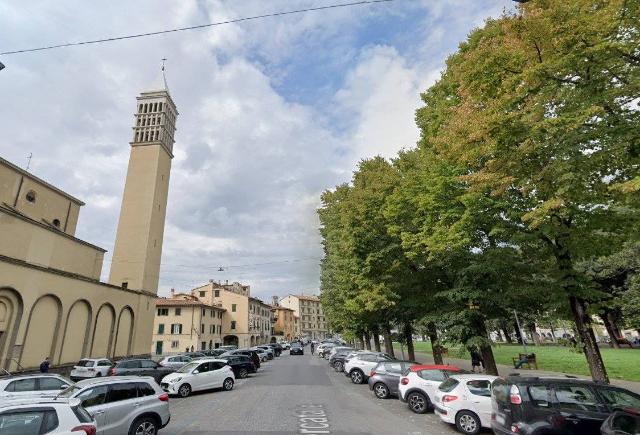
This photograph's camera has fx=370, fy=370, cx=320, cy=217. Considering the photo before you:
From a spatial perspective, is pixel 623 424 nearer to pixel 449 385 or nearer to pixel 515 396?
pixel 515 396

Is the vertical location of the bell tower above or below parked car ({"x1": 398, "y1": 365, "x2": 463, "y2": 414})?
above

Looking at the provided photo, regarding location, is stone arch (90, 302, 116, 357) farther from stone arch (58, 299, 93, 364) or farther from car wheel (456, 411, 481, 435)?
car wheel (456, 411, 481, 435)

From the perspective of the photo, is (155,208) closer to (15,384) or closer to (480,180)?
(15,384)

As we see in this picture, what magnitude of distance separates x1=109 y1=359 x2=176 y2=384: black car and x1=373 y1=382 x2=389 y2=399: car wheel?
37.9 ft

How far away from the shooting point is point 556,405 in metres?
7.88

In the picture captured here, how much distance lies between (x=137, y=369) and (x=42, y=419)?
1580 centimetres

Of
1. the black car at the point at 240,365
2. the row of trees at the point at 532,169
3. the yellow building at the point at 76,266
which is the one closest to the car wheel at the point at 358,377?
the row of trees at the point at 532,169

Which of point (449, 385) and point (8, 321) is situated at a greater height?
point (8, 321)

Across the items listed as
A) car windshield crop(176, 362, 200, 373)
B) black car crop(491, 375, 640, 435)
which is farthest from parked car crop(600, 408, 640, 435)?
car windshield crop(176, 362, 200, 373)

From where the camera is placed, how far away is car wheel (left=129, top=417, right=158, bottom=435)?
8.78m

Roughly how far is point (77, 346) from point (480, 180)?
30.0 m

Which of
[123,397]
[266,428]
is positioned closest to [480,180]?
[266,428]

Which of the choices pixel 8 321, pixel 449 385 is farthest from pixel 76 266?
pixel 449 385

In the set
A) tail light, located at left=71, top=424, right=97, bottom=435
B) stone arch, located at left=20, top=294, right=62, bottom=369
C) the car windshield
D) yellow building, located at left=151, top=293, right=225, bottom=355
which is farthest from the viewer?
yellow building, located at left=151, top=293, right=225, bottom=355
